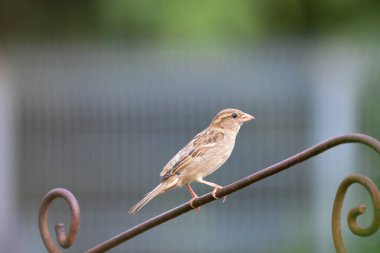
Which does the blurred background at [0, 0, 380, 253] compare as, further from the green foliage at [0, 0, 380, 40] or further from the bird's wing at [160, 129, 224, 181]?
the bird's wing at [160, 129, 224, 181]

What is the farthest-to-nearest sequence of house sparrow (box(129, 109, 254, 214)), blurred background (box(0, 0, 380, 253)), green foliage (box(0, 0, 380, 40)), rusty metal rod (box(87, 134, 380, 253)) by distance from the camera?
blurred background (box(0, 0, 380, 253)), green foliage (box(0, 0, 380, 40)), house sparrow (box(129, 109, 254, 214)), rusty metal rod (box(87, 134, 380, 253))

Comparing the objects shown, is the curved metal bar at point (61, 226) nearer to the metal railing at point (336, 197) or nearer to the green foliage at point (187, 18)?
the metal railing at point (336, 197)

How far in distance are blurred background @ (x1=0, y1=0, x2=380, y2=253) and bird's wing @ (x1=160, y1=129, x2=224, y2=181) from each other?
4872 mm

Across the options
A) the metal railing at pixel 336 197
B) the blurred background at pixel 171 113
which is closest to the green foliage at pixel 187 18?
the blurred background at pixel 171 113

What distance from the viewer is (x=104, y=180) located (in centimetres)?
974

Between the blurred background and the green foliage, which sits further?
the blurred background

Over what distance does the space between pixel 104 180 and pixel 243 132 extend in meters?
1.53

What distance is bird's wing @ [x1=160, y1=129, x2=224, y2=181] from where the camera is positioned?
3.84 meters

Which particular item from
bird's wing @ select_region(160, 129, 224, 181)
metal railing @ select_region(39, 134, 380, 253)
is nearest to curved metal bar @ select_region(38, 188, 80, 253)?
metal railing @ select_region(39, 134, 380, 253)

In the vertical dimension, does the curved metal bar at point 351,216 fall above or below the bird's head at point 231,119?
below

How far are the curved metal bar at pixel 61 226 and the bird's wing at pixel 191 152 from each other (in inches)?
46.5

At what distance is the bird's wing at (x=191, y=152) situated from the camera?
3.84 meters

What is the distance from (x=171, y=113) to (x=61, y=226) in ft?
23.0

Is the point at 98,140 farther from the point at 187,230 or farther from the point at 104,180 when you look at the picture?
the point at 187,230
